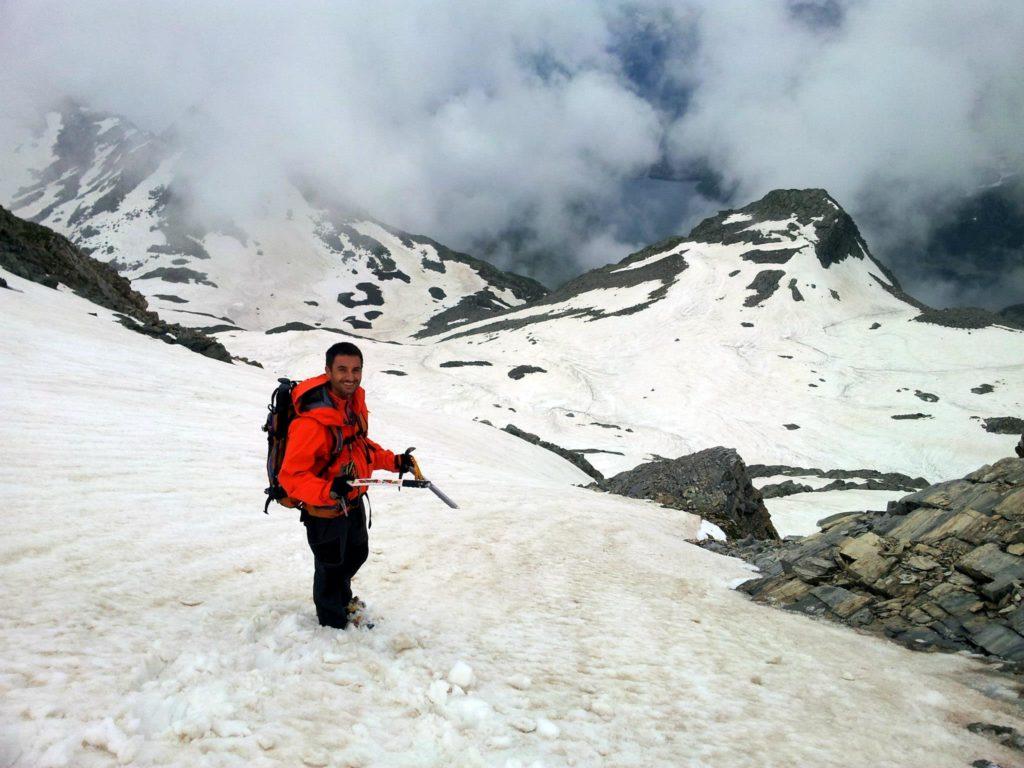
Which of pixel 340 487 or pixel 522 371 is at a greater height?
pixel 522 371

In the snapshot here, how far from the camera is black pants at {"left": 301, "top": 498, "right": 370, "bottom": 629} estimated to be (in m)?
4.43

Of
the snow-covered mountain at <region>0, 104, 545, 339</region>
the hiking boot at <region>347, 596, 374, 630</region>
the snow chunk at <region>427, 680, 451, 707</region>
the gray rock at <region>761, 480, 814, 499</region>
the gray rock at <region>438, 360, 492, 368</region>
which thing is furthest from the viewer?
the snow-covered mountain at <region>0, 104, 545, 339</region>

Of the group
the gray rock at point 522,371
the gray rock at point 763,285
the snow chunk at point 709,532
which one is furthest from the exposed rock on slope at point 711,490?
the gray rock at point 763,285

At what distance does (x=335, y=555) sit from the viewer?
14.8 feet

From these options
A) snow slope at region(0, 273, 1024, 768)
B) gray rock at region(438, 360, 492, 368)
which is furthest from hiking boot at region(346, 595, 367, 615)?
gray rock at region(438, 360, 492, 368)

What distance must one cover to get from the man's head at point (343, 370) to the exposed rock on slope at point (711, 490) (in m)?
15.7

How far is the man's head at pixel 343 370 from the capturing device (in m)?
4.38

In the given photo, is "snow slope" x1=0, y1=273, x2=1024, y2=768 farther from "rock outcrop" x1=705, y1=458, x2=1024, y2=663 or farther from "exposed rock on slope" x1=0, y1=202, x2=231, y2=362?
"exposed rock on slope" x1=0, y1=202, x2=231, y2=362

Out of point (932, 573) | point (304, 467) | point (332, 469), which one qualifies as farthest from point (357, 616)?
point (932, 573)

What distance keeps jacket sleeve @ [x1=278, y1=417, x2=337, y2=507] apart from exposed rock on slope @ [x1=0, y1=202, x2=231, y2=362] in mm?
24311

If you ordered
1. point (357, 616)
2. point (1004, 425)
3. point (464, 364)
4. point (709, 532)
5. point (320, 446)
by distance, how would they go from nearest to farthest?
1. point (320, 446)
2. point (357, 616)
3. point (709, 532)
4. point (1004, 425)
5. point (464, 364)

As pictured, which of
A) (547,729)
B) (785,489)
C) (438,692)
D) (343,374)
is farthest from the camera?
(785,489)

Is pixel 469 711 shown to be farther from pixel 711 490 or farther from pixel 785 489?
pixel 785 489

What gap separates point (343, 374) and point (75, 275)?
120ft
